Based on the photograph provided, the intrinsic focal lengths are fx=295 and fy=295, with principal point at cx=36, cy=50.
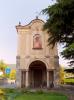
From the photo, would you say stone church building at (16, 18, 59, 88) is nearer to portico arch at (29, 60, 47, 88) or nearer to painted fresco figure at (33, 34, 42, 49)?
painted fresco figure at (33, 34, 42, 49)

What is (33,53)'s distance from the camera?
40.7 metres

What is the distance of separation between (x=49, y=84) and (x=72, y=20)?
16783 millimetres

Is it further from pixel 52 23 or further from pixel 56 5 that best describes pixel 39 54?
pixel 56 5

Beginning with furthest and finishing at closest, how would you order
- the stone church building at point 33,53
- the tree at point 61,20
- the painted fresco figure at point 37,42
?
the painted fresco figure at point 37,42 → the stone church building at point 33,53 → the tree at point 61,20

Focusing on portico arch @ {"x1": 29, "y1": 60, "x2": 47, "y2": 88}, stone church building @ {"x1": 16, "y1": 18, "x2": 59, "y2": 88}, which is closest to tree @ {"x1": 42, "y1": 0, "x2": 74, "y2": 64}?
stone church building @ {"x1": 16, "y1": 18, "x2": 59, "y2": 88}

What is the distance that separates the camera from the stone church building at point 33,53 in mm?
40500

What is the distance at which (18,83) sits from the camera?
134 feet

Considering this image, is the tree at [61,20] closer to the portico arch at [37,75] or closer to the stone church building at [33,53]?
the stone church building at [33,53]

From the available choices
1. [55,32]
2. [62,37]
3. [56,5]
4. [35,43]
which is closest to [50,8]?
[56,5]

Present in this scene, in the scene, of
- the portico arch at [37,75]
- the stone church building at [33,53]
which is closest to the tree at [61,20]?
the stone church building at [33,53]

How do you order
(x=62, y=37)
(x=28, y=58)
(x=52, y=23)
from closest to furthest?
1. (x=52, y=23)
2. (x=62, y=37)
3. (x=28, y=58)

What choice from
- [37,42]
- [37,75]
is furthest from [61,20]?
[37,75]

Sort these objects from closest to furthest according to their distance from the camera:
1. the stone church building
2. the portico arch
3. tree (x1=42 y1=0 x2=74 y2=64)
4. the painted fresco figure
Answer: tree (x1=42 y1=0 x2=74 y2=64), the stone church building, the painted fresco figure, the portico arch

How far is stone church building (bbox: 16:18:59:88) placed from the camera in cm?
4050
